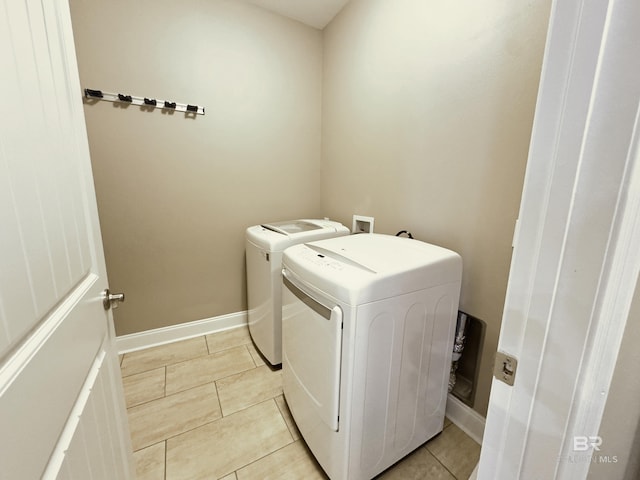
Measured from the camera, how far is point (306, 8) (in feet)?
6.31

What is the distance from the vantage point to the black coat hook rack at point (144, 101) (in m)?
1.59

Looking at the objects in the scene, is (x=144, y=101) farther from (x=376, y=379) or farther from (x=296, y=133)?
(x=376, y=379)

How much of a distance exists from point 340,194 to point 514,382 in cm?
184

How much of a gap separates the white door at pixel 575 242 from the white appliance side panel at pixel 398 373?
485mm

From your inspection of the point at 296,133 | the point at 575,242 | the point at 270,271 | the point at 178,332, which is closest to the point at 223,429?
the point at 270,271

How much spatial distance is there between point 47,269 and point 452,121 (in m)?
1.54

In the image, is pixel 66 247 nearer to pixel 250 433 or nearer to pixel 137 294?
pixel 250 433

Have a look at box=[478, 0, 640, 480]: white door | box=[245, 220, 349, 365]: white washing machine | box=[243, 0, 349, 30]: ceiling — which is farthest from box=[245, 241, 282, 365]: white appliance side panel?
box=[243, 0, 349, 30]: ceiling

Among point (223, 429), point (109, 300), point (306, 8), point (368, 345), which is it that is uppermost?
point (306, 8)

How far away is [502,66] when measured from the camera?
3.59 ft

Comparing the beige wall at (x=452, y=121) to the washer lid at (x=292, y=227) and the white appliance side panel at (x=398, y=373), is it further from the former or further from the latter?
the washer lid at (x=292, y=227)

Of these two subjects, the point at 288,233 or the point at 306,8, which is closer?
the point at 288,233

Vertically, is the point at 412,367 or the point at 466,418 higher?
the point at 412,367

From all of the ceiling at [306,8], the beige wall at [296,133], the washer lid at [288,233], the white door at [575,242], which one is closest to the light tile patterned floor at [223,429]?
the beige wall at [296,133]
